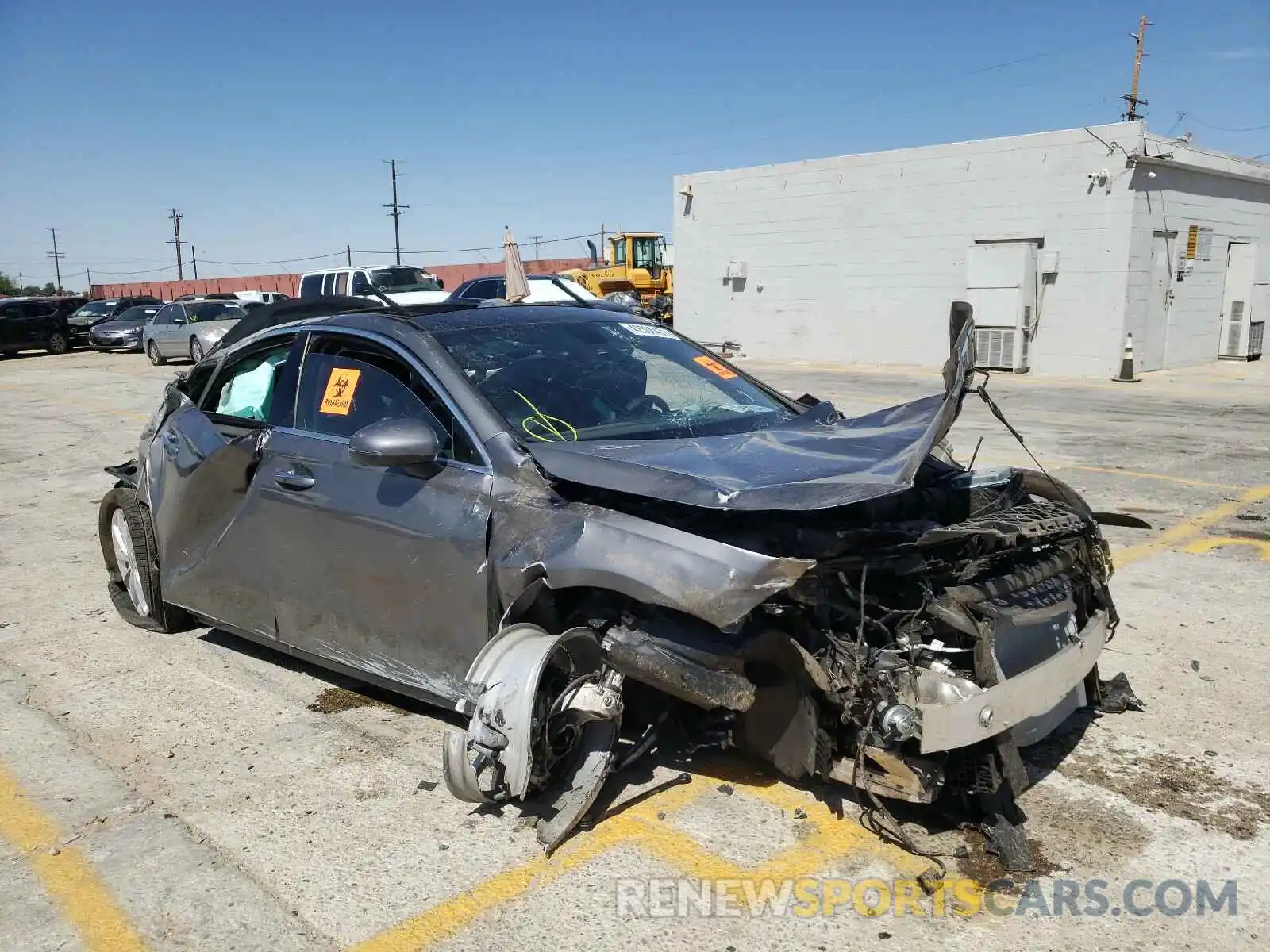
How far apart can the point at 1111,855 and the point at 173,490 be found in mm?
4226

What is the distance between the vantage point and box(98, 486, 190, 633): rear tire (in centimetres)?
522

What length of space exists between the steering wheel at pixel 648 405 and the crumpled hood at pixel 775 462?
1.16 ft

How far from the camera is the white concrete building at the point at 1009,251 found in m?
19.1

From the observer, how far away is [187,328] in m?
24.7

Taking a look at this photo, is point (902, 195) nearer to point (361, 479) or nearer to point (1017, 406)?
point (1017, 406)

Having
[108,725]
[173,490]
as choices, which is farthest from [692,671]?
[173,490]

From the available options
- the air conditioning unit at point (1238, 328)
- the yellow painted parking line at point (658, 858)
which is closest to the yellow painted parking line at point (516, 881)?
the yellow painted parking line at point (658, 858)

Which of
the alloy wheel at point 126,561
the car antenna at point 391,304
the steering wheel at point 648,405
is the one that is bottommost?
the alloy wheel at point 126,561

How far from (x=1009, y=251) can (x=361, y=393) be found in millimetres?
18170

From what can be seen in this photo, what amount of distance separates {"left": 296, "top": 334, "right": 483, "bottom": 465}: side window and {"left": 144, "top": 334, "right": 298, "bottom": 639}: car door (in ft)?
0.46

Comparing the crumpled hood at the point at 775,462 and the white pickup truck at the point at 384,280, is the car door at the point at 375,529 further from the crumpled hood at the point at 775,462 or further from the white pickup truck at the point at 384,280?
the white pickup truck at the point at 384,280

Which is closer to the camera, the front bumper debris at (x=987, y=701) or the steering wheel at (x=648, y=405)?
the front bumper debris at (x=987, y=701)

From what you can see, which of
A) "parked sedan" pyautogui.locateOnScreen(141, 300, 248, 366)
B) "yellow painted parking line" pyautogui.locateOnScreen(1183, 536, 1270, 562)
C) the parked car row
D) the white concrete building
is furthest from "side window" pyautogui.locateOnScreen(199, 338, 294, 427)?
"parked sedan" pyautogui.locateOnScreen(141, 300, 248, 366)

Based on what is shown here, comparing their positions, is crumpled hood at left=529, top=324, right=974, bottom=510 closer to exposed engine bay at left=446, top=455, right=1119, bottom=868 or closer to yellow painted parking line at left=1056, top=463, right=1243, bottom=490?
exposed engine bay at left=446, top=455, right=1119, bottom=868
